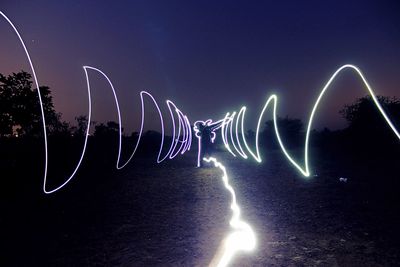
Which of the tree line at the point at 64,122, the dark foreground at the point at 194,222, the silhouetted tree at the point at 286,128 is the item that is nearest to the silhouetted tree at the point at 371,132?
the tree line at the point at 64,122

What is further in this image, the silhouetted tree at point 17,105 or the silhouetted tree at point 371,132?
the silhouetted tree at point 371,132

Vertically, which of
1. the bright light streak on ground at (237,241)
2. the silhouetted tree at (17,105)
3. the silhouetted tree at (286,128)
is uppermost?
the silhouetted tree at (286,128)

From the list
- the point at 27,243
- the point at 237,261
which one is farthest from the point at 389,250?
the point at 27,243

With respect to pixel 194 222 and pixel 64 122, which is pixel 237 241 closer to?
pixel 194 222

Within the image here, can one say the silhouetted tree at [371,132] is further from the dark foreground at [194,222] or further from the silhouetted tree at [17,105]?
the silhouetted tree at [17,105]

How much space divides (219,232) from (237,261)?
1.30 metres

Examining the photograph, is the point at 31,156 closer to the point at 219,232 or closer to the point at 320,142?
the point at 219,232

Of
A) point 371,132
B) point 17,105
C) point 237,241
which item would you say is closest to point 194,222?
→ point 237,241

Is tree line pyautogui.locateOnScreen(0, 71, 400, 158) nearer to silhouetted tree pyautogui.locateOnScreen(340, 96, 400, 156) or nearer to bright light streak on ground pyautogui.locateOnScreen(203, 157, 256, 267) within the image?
silhouetted tree pyautogui.locateOnScreen(340, 96, 400, 156)

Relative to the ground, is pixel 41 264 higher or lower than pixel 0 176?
lower

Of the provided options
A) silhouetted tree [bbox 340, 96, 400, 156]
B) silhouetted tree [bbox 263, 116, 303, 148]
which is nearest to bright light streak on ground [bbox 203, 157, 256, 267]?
silhouetted tree [bbox 340, 96, 400, 156]

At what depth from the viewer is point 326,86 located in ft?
31.1

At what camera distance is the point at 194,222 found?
6.33 meters

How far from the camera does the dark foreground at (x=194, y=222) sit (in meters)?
4.66
